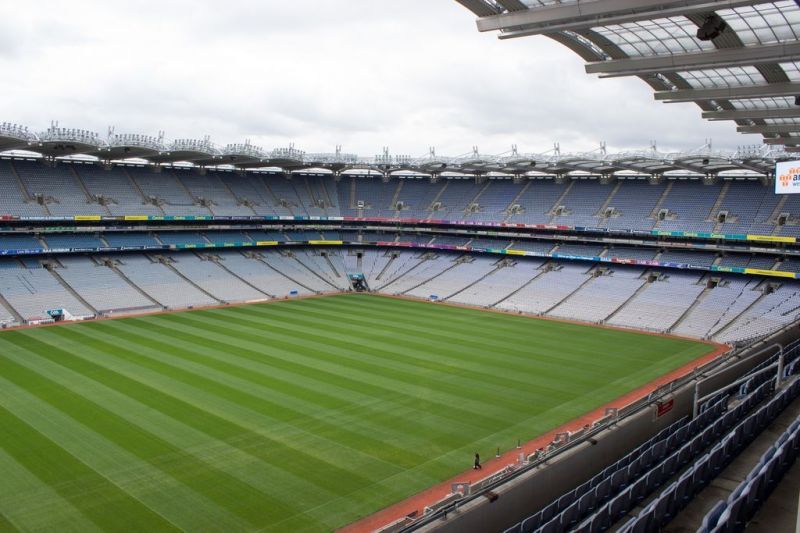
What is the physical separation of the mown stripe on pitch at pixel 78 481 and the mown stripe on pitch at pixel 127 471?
228 mm

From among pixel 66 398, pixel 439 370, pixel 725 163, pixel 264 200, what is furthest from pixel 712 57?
pixel 264 200

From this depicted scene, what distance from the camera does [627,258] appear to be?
2296 inches

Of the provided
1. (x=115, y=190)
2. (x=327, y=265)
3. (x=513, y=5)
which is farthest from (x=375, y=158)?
(x=513, y=5)

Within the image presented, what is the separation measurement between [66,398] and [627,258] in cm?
4884

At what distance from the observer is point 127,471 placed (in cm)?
2042

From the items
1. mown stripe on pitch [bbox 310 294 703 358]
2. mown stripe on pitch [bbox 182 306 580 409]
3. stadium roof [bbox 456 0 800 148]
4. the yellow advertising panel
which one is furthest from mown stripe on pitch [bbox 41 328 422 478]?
the yellow advertising panel

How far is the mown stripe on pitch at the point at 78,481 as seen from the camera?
57.2 feet

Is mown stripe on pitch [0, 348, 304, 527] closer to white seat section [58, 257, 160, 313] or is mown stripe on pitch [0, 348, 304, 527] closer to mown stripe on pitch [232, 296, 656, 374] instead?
mown stripe on pitch [232, 296, 656, 374]

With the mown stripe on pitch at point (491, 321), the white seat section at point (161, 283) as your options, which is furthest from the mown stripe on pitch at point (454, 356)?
the white seat section at point (161, 283)

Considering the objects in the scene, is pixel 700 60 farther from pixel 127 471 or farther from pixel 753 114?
pixel 127 471

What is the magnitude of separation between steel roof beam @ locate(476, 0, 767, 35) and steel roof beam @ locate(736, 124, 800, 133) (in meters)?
17.3

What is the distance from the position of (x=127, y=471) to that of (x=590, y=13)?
1982 cm

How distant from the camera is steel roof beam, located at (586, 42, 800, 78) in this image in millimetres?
16578

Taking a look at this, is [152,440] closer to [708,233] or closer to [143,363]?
[143,363]
